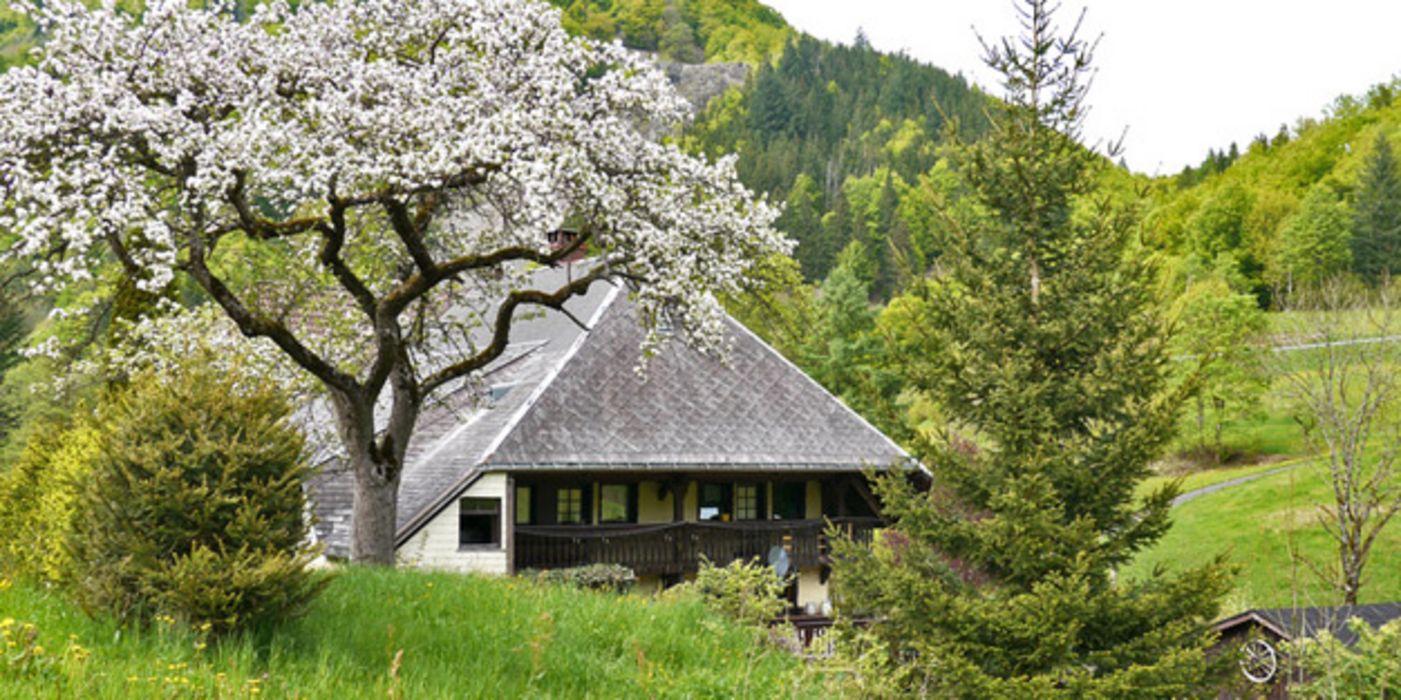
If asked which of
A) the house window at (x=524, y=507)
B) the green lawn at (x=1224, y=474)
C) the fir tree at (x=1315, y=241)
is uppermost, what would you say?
the fir tree at (x=1315, y=241)

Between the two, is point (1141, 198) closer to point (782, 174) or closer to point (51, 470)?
point (51, 470)

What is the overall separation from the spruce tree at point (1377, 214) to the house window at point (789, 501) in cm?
5963

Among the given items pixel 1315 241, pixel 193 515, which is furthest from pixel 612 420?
pixel 1315 241

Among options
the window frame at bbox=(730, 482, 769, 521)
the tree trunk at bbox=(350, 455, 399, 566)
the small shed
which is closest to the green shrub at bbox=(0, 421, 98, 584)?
the tree trunk at bbox=(350, 455, 399, 566)

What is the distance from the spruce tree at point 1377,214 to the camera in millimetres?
74250

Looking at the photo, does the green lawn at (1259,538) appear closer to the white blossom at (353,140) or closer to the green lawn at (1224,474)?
the green lawn at (1224,474)

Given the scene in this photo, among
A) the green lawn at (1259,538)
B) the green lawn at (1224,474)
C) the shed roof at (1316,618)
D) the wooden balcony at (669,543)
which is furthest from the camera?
the green lawn at (1224,474)

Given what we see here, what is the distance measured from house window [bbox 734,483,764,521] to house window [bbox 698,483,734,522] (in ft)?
0.73

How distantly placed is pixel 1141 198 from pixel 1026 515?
3.81m

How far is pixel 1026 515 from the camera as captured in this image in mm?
11133

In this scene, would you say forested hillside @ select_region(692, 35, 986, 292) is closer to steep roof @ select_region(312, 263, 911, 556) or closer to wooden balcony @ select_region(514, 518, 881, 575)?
steep roof @ select_region(312, 263, 911, 556)

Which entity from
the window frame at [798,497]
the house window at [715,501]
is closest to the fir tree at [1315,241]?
the window frame at [798,497]

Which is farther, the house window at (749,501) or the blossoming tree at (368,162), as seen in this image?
the house window at (749,501)

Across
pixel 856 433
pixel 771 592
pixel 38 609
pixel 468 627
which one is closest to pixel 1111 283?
pixel 771 592
